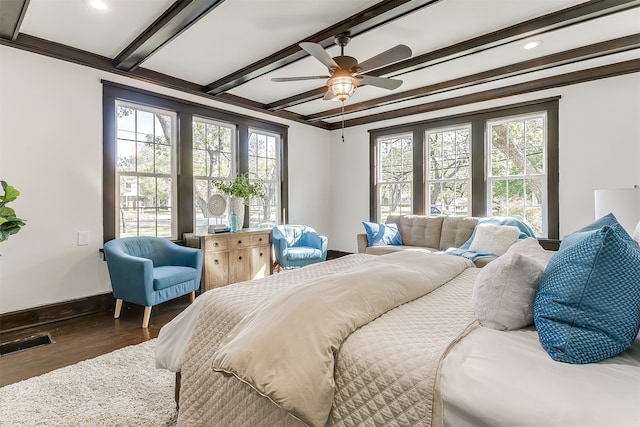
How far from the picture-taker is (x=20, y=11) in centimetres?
251

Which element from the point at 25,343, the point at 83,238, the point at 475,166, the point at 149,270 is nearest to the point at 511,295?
the point at 149,270

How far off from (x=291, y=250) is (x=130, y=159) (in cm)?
230

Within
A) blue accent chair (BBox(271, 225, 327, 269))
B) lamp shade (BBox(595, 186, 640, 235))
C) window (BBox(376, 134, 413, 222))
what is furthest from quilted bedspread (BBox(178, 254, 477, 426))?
window (BBox(376, 134, 413, 222))

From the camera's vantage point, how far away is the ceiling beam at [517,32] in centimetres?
251

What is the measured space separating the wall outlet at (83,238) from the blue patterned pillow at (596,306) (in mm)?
3971

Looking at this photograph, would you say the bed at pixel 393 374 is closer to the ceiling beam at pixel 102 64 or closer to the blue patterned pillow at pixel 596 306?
the blue patterned pillow at pixel 596 306

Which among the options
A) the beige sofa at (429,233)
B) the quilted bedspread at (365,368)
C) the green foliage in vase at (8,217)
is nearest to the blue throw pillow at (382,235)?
the beige sofa at (429,233)

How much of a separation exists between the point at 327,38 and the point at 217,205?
2.60 metres

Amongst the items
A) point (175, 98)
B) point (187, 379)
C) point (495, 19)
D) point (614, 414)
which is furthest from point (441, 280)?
point (175, 98)

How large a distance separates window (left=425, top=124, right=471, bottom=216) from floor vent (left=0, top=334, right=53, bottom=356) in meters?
4.99

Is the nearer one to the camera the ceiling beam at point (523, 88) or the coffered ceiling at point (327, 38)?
the coffered ceiling at point (327, 38)

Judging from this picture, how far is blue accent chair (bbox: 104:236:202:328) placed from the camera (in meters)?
2.99

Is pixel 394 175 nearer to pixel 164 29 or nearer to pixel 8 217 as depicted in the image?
pixel 164 29

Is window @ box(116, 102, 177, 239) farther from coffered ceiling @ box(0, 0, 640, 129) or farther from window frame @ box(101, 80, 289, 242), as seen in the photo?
coffered ceiling @ box(0, 0, 640, 129)
